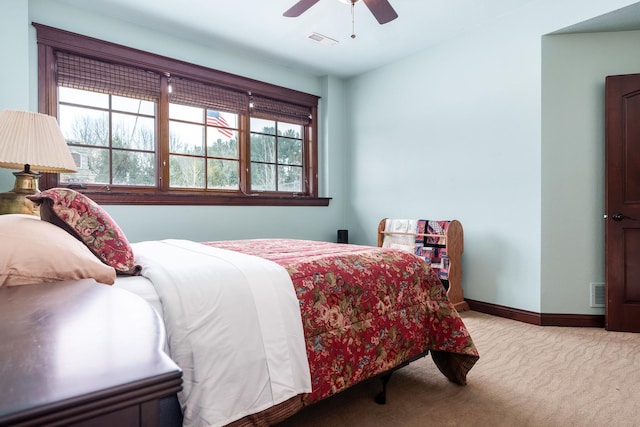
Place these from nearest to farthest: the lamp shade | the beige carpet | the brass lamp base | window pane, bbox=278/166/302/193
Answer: the beige carpet → the lamp shade → the brass lamp base → window pane, bbox=278/166/302/193

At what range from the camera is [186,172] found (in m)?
3.63

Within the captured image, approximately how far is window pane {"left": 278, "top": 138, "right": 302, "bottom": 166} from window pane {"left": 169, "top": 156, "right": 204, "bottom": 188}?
102 cm

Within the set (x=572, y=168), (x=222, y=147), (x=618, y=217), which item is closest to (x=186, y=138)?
(x=222, y=147)

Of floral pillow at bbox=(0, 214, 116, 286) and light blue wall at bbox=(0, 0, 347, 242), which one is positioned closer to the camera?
floral pillow at bbox=(0, 214, 116, 286)

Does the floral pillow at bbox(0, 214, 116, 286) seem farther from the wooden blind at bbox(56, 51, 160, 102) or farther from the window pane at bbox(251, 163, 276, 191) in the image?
the window pane at bbox(251, 163, 276, 191)

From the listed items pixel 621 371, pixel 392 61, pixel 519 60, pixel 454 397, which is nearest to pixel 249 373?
pixel 454 397

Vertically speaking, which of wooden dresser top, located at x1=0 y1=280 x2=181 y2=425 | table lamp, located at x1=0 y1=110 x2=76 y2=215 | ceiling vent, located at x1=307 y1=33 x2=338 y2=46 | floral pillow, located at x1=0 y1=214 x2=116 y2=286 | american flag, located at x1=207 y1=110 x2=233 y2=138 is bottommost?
wooden dresser top, located at x1=0 y1=280 x2=181 y2=425

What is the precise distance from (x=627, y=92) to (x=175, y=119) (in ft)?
12.8

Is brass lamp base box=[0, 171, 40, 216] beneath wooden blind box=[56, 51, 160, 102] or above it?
beneath

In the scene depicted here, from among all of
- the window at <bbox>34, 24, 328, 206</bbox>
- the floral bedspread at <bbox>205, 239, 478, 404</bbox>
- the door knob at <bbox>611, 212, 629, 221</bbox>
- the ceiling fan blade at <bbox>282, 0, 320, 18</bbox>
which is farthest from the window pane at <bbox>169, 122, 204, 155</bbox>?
the door knob at <bbox>611, 212, 629, 221</bbox>

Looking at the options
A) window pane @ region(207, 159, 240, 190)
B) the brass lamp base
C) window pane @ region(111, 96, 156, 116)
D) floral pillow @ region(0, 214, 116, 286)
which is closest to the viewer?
floral pillow @ region(0, 214, 116, 286)

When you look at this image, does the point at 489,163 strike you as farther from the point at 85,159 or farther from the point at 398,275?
the point at 85,159

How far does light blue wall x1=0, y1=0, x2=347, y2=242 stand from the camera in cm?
261

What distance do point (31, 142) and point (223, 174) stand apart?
1.85m
